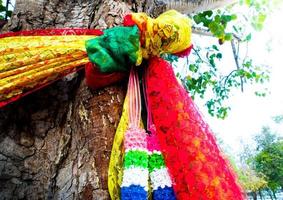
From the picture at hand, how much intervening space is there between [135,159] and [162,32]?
33 centimetres

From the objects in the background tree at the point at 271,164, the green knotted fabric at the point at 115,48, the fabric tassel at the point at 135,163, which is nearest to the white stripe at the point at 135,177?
the fabric tassel at the point at 135,163

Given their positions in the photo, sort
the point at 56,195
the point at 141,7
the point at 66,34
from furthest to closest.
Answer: the point at 141,7
the point at 66,34
the point at 56,195

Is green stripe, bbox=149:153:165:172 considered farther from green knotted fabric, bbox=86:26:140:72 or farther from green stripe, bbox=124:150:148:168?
green knotted fabric, bbox=86:26:140:72

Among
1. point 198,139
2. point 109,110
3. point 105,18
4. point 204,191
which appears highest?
point 105,18

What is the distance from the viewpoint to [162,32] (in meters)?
0.88

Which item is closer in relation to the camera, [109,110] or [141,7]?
[109,110]

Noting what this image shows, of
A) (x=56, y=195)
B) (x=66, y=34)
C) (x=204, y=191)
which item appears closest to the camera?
(x=204, y=191)

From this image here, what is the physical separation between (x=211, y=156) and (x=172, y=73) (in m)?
0.26

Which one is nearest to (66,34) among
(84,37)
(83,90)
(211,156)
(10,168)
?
(84,37)

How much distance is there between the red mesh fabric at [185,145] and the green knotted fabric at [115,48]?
0.09m

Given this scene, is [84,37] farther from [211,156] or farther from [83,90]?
[211,156]

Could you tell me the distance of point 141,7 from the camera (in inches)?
45.2

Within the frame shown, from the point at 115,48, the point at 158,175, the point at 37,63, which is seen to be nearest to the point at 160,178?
the point at 158,175

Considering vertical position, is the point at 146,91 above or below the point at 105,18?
below
